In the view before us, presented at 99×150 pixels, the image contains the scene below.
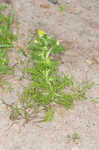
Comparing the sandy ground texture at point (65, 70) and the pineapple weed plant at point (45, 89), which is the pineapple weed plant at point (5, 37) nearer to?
the sandy ground texture at point (65, 70)

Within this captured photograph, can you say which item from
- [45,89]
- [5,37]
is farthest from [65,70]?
[5,37]

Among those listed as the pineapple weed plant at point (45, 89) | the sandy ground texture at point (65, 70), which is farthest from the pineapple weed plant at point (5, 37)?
the pineapple weed plant at point (45, 89)

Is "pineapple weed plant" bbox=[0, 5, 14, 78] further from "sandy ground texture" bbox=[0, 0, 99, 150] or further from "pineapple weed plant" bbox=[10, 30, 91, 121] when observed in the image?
"pineapple weed plant" bbox=[10, 30, 91, 121]

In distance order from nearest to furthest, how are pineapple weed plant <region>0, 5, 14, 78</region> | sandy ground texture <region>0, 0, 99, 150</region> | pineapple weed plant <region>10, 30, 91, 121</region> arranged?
sandy ground texture <region>0, 0, 99, 150</region> < pineapple weed plant <region>10, 30, 91, 121</region> < pineapple weed plant <region>0, 5, 14, 78</region>

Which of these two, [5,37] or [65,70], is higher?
[5,37]

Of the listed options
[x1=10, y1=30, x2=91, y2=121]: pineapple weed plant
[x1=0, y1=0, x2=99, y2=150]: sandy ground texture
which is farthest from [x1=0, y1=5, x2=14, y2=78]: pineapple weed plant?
[x1=10, y1=30, x2=91, y2=121]: pineapple weed plant

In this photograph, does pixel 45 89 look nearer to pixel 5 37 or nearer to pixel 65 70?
pixel 65 70

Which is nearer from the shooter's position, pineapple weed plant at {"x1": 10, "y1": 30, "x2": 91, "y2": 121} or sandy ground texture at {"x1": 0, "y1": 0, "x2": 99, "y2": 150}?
sandy ground texture at {"x1": 0, "y1": 0, "x2": 99, "y2": 150}
